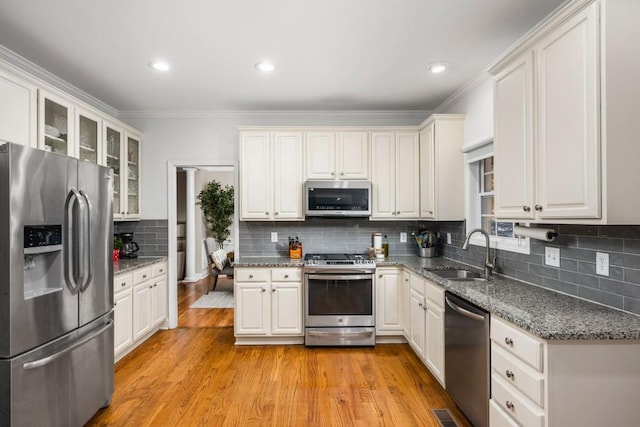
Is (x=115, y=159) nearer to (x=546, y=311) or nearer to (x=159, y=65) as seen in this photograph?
(x=159, y=65)

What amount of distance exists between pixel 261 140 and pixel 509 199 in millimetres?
2568

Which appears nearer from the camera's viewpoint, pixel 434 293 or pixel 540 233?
pixel 540 233

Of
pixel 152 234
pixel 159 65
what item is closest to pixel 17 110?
pixel 159 65

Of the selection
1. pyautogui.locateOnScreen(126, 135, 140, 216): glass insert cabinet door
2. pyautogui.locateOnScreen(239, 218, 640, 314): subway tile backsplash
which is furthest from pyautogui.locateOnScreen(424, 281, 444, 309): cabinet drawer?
pyautogui.locateOnScreen(126, 135, 140, 216): glass insert cabinet door

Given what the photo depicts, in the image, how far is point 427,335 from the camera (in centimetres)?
277

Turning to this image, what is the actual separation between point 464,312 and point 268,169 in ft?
8.09

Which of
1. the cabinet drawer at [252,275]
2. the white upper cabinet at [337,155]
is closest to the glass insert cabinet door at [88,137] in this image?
the cabinet drawer at [252,275]

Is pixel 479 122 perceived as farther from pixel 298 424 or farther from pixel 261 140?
pixel 298 424

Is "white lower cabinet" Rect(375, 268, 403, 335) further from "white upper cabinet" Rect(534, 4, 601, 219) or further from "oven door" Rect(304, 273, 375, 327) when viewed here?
"white upper cabinet" Rect(534, 4, 601, 219)

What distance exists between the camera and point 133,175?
12.8ft

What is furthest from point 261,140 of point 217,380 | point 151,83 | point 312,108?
point 217,380

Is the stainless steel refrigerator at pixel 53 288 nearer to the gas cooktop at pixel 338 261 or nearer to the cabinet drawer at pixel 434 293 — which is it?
the gas cooktop at pixel 338 261

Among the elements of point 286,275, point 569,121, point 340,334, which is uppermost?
point 569,121

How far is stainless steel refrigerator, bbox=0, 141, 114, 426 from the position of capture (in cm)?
165
